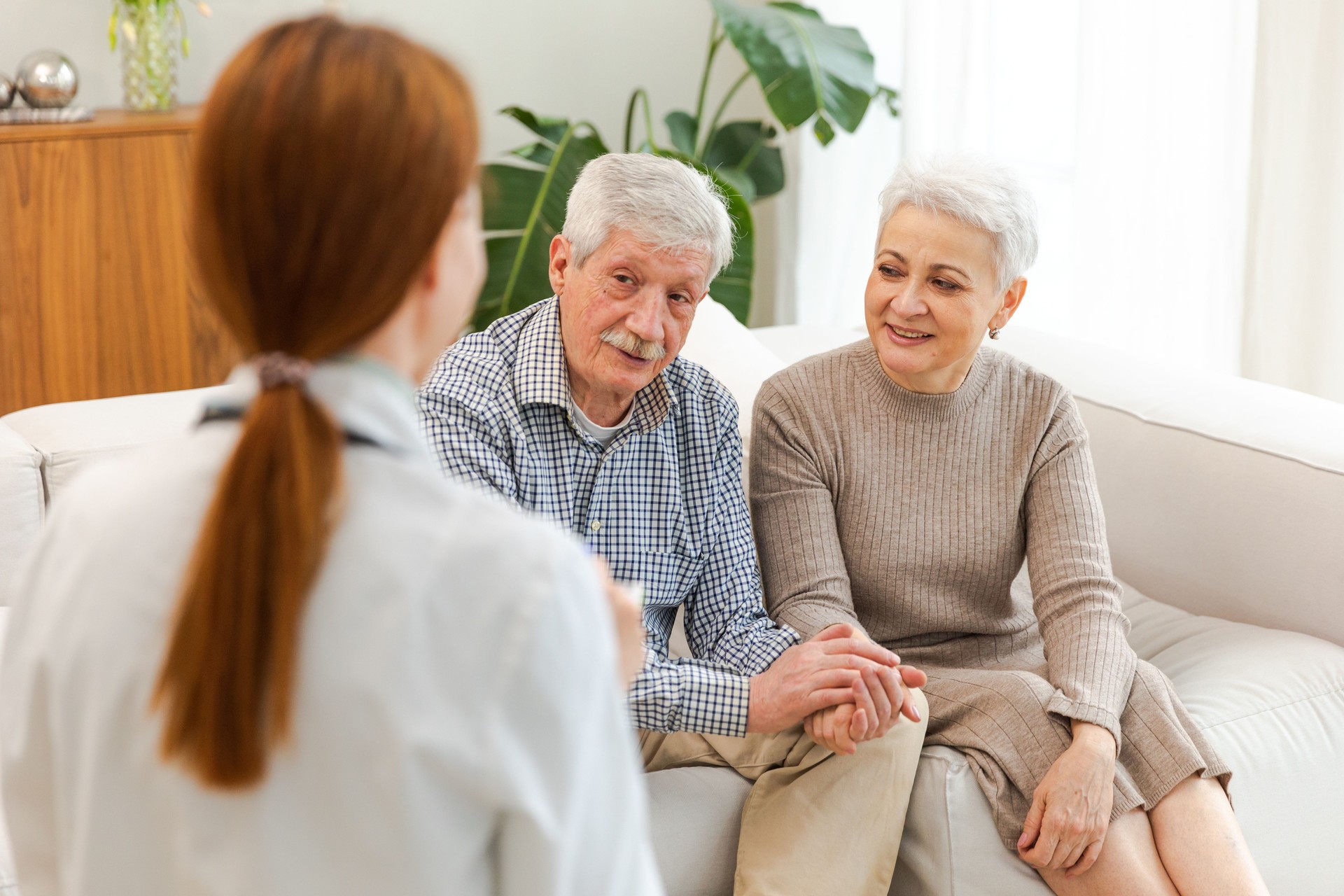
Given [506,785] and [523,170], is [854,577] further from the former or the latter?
[523,170]

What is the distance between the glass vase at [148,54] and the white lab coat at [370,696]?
2842mm

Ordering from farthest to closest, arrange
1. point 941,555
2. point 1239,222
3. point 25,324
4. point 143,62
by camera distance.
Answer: point 143,62 < point 25,324 < point 1239,222 < point 941,555

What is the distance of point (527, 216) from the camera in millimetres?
3250

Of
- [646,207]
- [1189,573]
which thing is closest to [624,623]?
[646,207]

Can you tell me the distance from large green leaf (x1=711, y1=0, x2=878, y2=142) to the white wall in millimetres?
808

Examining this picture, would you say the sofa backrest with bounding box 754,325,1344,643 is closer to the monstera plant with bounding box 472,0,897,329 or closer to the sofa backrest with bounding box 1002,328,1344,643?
the sofa backrest with bounding box 1002,328,1344,643

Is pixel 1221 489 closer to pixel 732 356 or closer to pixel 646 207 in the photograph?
pixel 732 356

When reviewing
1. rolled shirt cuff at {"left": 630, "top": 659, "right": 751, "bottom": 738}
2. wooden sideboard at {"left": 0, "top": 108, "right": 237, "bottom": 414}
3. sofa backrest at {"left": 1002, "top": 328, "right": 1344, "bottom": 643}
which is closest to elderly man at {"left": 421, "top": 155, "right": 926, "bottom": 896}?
rolled shirt cuff at {"left": 630, "top": 659, "right": 751, "bottom": 738}

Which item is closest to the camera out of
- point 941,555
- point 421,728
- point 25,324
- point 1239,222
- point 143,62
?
point 421,728

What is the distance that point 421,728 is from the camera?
61 cm

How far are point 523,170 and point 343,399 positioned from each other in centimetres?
273

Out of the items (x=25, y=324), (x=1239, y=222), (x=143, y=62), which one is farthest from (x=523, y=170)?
(x=1239, y=222)

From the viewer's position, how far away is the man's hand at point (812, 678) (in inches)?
58.4

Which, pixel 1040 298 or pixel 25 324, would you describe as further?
pixel 1040 298
